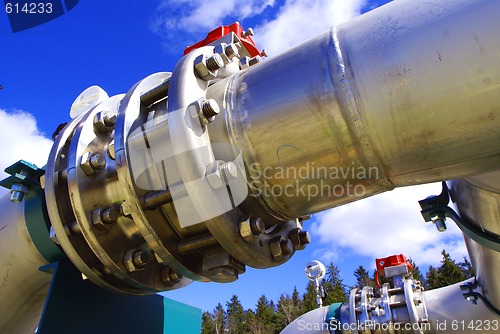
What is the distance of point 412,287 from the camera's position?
319 centimetres

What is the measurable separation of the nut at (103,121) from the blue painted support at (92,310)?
1.61 ft

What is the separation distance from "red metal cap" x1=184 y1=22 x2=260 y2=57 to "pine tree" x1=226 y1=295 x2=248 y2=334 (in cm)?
3874

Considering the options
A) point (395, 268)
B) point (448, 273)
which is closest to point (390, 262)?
point (395, 268)

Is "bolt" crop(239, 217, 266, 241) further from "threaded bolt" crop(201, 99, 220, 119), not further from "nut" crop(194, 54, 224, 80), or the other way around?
"nut" crop(194, 54, 224, 80)

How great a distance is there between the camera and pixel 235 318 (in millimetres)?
39812

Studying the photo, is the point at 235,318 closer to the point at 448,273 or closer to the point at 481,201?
the point at 448,273

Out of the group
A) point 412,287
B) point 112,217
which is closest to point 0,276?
point 112,217

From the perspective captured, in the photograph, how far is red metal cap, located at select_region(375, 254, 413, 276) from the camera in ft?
11.6

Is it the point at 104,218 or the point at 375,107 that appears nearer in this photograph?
the point at 375,107

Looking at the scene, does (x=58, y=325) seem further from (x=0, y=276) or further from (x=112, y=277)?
(x=0, y=276)

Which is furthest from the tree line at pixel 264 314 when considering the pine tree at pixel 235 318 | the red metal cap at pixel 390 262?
the red metal cap at pixel 390 262

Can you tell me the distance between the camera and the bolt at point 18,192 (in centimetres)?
142

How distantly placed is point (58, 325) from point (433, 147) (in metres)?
1.24

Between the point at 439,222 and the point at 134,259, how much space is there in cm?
101
